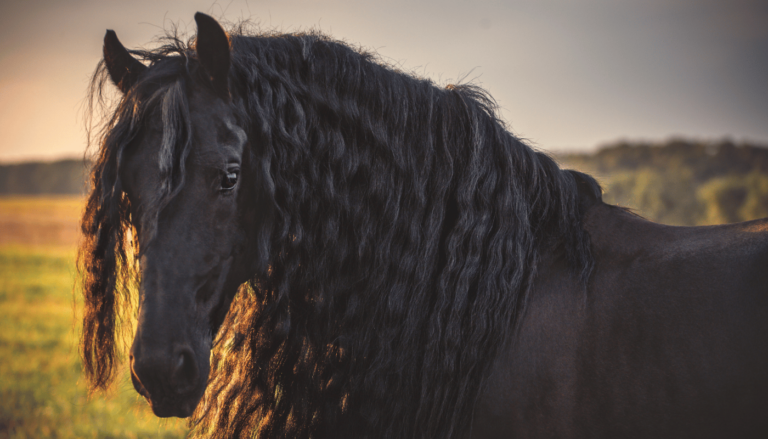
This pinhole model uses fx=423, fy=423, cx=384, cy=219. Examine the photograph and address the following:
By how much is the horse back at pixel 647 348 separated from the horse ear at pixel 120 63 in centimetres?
189

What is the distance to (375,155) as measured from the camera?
1.79 m

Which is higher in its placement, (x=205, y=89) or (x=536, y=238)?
(x=205, y=89)

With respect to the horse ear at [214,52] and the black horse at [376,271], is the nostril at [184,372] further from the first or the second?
the horse ear at [214,52]

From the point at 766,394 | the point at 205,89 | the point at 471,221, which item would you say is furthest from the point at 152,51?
the point at 766,394

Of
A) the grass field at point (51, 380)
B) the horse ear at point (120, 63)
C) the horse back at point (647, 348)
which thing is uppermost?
the horse ear at point (120, 63)

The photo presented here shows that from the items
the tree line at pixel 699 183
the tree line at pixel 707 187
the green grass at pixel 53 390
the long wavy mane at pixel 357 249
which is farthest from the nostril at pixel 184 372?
the tree line at pixel 707 187

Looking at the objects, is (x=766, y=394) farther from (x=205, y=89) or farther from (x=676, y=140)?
(x=676, y=140)

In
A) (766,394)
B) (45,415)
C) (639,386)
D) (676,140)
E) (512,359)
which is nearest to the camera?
(766,394)

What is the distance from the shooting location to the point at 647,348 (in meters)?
1.52

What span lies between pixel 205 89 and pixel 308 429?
1432 millimetres

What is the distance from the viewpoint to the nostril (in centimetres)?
135

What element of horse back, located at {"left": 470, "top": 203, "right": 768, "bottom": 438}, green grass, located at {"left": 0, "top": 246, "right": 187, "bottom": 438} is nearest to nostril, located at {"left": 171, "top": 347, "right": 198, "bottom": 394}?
green grass, located at {"left": 0, "top": 246, "right": 187, "bottom": 438}

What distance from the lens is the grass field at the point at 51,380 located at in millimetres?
4359

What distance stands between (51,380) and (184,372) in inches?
237
